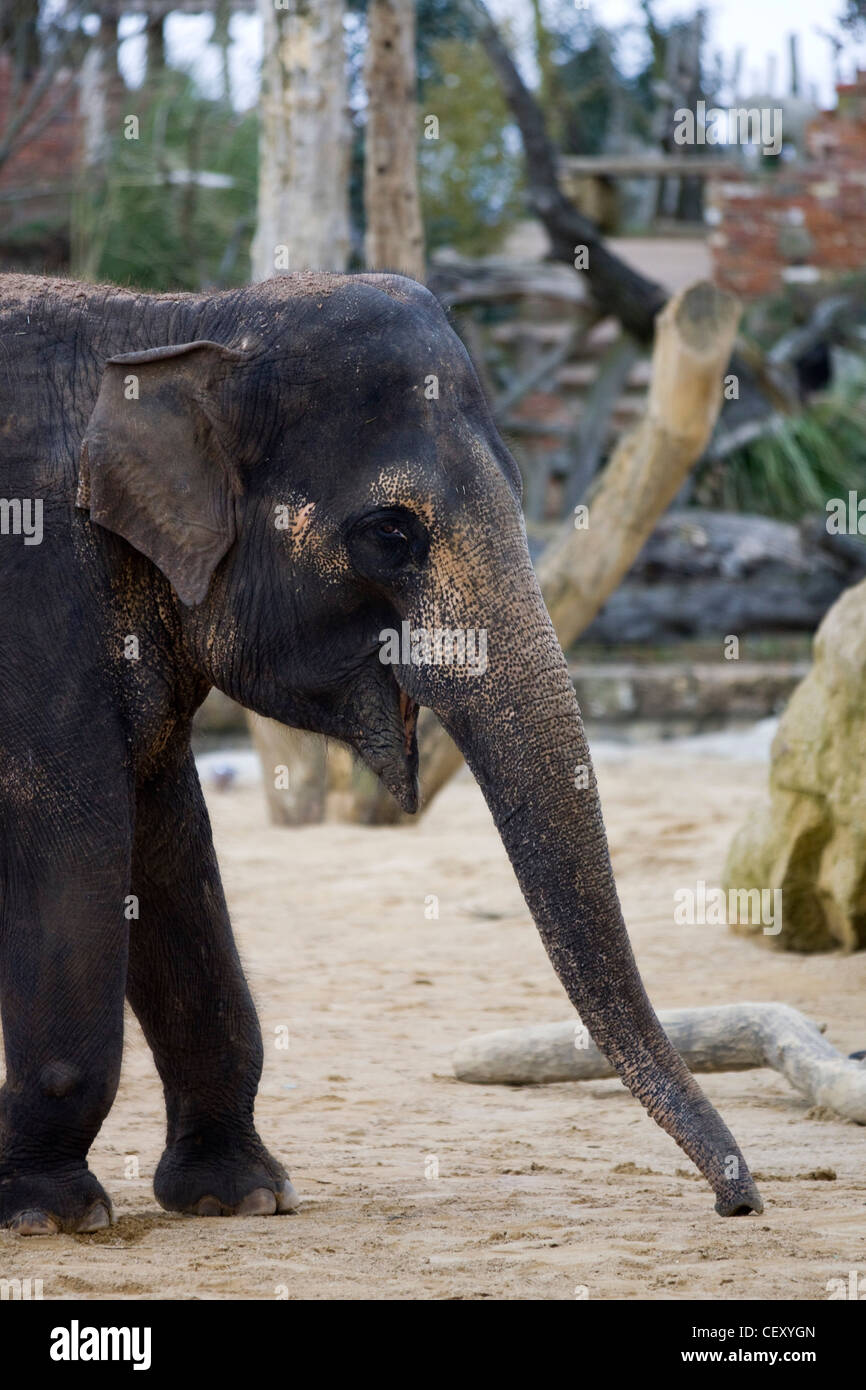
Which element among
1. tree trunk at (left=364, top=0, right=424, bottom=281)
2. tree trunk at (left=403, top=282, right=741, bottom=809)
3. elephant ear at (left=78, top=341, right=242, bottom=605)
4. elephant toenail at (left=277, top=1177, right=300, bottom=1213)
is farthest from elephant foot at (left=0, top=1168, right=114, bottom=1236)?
tree trunk at (left=364, top=0, right=424, bottom=281)

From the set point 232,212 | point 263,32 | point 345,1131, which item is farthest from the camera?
point 232,212

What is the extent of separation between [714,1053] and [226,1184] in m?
1.77

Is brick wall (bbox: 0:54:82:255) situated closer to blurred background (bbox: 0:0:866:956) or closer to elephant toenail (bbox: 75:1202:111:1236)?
blurred background (bbox: 0:0:866:956)

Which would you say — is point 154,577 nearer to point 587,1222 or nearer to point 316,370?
point 316,370

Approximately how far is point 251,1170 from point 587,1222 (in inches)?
33.2

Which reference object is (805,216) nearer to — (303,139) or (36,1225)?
(303,139)

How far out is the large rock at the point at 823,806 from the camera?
294 inches

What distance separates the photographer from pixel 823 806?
300 inches

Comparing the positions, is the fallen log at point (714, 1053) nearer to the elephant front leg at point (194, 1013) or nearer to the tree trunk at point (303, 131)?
the elephant front leg at point (194, 1013)

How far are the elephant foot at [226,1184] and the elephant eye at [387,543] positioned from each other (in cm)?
152

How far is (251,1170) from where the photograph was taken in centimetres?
452

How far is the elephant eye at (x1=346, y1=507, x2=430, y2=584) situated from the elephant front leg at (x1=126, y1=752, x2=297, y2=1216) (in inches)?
32.3

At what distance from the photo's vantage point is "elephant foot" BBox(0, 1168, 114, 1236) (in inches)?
163

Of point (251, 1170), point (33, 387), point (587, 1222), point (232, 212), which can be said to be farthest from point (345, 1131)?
point (232, 212)
